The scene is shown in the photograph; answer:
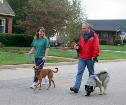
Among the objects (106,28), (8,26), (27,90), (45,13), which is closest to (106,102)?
(27,90)

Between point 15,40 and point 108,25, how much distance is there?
3867 cm

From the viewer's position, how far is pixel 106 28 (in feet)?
198

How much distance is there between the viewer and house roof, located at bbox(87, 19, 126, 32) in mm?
60334

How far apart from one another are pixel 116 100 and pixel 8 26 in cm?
2245

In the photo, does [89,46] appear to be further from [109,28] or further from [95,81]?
[109,28]

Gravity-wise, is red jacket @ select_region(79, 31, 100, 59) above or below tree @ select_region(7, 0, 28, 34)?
below

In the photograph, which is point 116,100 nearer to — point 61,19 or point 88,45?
point 88,45

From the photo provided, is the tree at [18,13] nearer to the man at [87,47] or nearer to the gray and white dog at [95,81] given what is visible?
the man at [87,47]

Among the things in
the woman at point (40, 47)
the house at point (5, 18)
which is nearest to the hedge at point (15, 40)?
the house at point (5, 18)

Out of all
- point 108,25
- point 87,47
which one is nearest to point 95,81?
point 87,47

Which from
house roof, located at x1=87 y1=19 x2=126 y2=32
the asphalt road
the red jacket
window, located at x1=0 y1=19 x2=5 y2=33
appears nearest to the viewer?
the asphalt road

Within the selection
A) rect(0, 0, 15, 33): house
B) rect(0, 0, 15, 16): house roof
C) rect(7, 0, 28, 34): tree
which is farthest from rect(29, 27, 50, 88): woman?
rect(7, 0, 28, 34): tree

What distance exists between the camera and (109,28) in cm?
6012

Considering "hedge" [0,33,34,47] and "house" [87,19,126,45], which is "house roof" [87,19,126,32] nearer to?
"house" [87,19,126,45]
